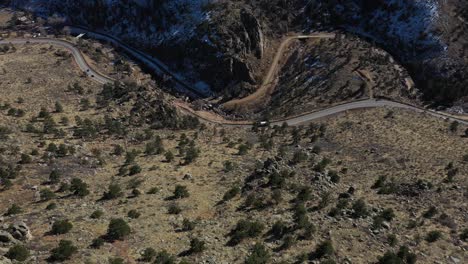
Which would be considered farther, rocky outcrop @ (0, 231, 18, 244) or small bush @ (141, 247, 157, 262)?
small bush @ (141, 247, 157, 262)

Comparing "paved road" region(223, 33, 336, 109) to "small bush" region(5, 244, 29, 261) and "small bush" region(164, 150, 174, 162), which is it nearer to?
"small bush" region(164, 150, 174, 162)

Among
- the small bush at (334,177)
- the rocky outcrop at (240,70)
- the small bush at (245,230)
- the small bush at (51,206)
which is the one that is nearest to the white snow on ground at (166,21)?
the rocky outcrop at (240,70)

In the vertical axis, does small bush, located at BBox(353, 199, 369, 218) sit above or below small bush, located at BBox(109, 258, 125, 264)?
below

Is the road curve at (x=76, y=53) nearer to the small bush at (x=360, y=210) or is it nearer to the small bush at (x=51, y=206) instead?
the small bush at (x=51, y=206)

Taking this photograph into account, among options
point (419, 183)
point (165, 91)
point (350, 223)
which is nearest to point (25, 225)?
point (350, 223)

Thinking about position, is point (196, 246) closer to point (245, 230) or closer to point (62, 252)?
point (245, 230)

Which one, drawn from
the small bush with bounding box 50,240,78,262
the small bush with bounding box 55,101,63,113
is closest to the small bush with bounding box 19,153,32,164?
the small bush with bounding box 50,240,78,262

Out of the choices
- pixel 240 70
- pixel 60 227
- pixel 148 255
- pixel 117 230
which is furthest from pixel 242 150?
pixel 240 70
